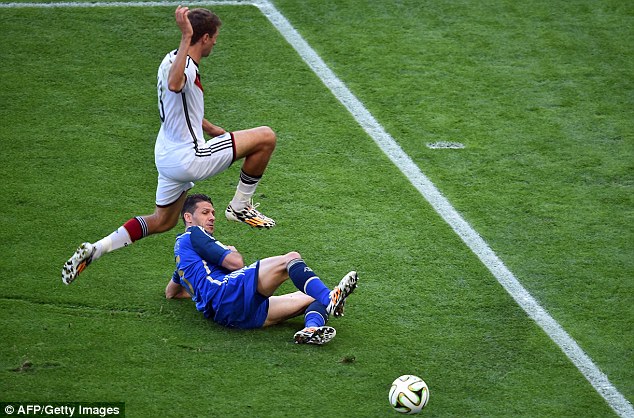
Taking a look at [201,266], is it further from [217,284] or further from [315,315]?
[315,315]

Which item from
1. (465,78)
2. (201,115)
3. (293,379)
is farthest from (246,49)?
(293,379)

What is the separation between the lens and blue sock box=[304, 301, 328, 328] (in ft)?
24.2

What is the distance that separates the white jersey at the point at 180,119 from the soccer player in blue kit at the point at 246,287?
0.49 meters

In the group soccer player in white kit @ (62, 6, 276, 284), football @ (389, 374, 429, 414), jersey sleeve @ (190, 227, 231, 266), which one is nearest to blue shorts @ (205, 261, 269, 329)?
jersey sleeve @ (190, 227, 231, 266)

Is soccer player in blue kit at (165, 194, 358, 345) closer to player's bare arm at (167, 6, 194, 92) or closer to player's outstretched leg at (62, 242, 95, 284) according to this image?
player's outstretched leg at (62, 242, 95, 284)

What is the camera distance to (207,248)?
24.5 ft

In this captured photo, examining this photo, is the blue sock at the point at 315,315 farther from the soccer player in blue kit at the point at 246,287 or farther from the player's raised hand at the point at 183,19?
the player's raised hand at the point at 183,19

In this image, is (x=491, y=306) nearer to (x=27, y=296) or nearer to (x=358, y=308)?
(x=358, y=308)

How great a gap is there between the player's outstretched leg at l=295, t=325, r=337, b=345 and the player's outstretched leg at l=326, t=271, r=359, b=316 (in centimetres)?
16

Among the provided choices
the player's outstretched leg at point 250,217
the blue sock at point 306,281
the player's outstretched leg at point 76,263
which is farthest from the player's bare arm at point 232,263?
the player's outstretched leg at point 76,263

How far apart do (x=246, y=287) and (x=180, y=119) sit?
125 cm

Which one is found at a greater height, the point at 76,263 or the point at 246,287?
the point at 76,263

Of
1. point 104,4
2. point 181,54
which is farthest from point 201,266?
point 104,4

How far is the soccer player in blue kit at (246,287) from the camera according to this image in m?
7.30
